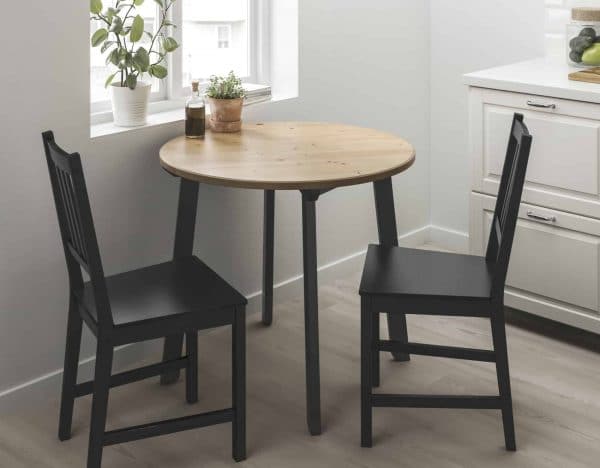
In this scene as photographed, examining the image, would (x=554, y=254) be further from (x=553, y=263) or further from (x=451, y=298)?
(x=451, y=298)

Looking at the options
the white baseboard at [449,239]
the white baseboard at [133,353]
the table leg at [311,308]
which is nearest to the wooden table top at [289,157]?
the table leg at [311,308]

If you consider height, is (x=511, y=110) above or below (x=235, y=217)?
above

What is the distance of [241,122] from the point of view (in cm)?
318

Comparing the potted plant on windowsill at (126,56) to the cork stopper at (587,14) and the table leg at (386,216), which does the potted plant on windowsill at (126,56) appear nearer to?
the table leg at (386,216)

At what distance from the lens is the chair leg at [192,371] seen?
112 inches

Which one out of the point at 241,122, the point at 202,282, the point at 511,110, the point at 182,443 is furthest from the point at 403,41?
the point at 182,443

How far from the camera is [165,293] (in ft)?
8.54

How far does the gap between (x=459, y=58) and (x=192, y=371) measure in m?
1.89

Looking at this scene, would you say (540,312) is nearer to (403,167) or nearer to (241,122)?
(403,167)

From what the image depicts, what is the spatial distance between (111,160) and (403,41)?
1.53 metres

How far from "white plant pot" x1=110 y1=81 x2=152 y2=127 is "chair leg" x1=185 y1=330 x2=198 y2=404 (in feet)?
2.32

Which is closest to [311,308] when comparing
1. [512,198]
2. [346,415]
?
[346,415]

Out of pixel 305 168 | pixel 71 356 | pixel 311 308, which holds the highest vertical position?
pixel 305 168

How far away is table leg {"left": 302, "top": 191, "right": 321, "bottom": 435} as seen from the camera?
271 cm
